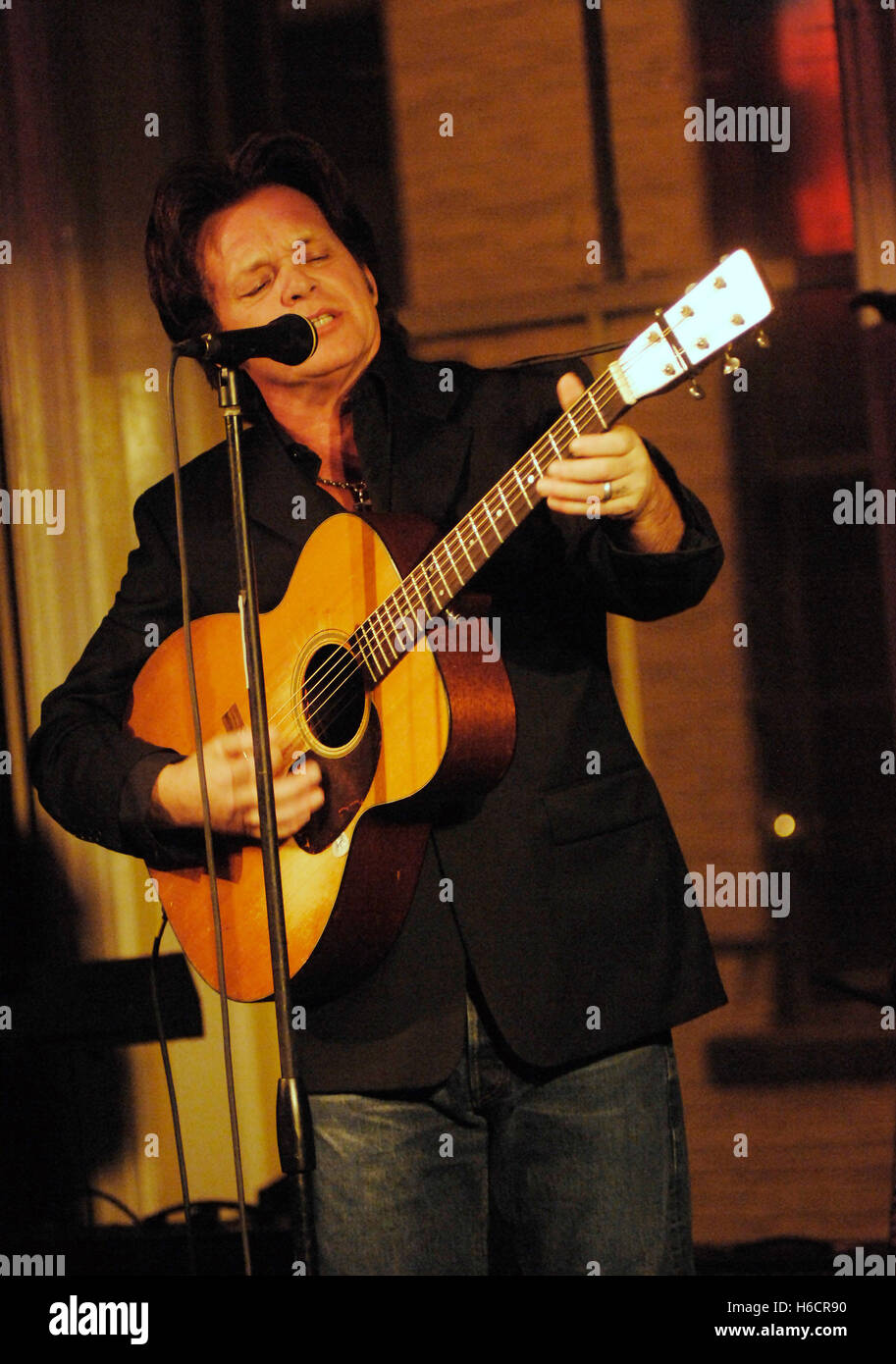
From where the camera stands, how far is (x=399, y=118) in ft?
12.1

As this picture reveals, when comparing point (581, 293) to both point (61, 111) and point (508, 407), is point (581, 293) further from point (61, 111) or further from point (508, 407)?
point (508, 407)

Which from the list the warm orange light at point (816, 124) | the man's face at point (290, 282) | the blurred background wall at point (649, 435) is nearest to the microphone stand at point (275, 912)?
the man's face at point (290, 282)

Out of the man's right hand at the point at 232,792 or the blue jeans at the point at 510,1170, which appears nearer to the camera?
the blue jeans at the point at 510,1170

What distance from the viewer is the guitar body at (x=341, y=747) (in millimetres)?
1755

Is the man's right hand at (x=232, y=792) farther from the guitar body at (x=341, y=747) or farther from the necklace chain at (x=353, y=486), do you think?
the necklace chain at (x=353, y=486)

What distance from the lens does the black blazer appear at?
1.71 metres

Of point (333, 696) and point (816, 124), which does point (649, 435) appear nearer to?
point (816, 124)

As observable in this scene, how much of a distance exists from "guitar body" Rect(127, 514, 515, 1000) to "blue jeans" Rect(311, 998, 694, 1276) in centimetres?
20

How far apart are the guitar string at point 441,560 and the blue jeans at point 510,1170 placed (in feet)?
1.58

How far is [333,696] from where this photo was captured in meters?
1.94

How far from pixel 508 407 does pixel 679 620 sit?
5.76 ft

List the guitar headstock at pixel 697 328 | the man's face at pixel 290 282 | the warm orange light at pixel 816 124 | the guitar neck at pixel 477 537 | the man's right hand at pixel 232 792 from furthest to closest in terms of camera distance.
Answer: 1. the warm orange light at pixel 816 124
2. the man's face at pixel 290 282
3. the man's right hand at pixel 232 792
4. the guitar neck at pixel 477 537
5. the guitar headstock at pixel 697 328

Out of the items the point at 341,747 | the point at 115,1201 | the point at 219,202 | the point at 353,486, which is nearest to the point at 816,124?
the point at 219,202
